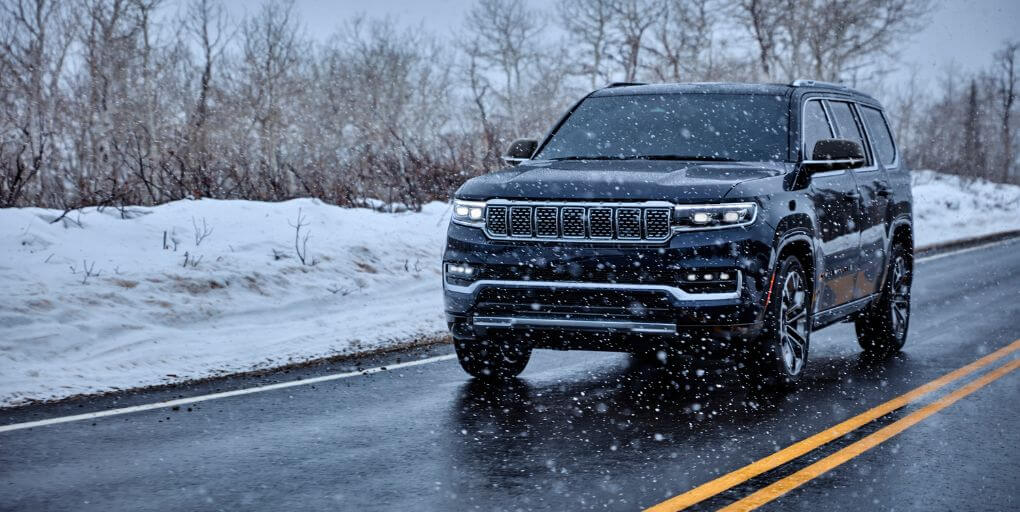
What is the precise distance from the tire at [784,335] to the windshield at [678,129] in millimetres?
889

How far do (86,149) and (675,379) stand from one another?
625 inches

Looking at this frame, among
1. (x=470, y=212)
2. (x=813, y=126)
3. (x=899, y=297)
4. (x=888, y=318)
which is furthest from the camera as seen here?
(x=899, y=297)

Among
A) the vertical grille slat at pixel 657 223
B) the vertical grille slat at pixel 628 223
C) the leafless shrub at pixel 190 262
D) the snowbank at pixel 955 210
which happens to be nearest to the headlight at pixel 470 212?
the vertical grille slat at pixel 628 223

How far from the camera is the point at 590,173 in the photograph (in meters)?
7.37

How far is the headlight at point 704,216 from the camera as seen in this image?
684cm

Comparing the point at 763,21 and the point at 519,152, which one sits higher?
the point at 763,21

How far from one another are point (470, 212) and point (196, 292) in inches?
184

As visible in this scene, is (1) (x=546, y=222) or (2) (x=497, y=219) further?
(2) (x=497, y=219)

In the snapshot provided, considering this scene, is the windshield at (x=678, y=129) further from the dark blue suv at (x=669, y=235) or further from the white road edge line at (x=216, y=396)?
the white road edge line at (x=216, y=396)

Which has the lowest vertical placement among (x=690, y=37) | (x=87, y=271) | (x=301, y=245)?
(x=301, y=245)

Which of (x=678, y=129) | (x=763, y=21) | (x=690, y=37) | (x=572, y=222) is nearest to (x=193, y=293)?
(x=678, y=129)

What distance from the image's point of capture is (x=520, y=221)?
716 cm

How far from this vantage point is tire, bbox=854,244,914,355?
9758 millimetres

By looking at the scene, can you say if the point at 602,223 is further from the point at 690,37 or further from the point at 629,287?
the point at 690,37
